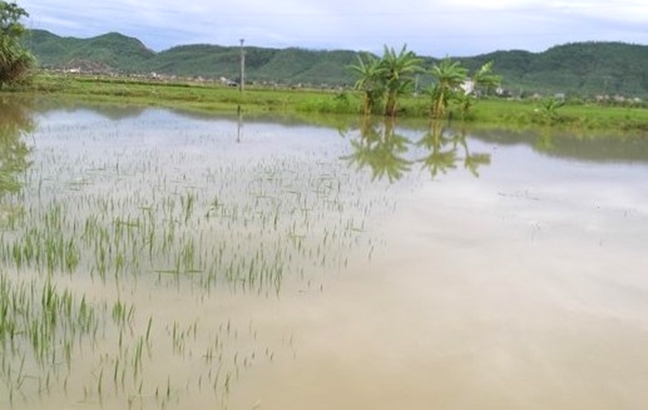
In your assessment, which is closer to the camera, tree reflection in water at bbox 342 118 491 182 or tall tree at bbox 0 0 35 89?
tree reflection in water at bbox 342 118 491 182

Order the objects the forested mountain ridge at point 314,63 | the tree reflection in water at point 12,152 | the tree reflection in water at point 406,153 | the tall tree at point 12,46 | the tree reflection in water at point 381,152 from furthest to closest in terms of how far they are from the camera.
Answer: the forested mountain ridge at point 314,63 < the tall tree at point 12,46 < the tree reflection in water at point 406,153 < the tree reflection in water at point 381,152 < the tree reflection in water at point 12,152

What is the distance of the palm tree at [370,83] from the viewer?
25.0 meters

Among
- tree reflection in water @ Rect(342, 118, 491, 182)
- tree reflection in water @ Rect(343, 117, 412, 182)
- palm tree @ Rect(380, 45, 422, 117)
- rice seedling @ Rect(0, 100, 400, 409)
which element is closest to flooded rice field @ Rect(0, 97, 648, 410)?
rice seedling @ Rect(0, 100, 400, 409)

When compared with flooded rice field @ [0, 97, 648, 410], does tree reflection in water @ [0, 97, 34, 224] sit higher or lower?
higher

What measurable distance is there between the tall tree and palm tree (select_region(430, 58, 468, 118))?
54.8 feet

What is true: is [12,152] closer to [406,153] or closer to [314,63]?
[406,153]

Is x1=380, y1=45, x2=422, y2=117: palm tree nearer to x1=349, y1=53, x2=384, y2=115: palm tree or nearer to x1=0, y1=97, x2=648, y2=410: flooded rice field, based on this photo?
x1=349, y1=53, x2=384, y2=115: palm tree

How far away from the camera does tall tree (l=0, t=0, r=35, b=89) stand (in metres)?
24.1

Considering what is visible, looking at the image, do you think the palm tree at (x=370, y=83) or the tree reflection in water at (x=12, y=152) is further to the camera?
the palm tree at (x=370, y=83)

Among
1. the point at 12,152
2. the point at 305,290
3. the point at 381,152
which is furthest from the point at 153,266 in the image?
the point at 381,152

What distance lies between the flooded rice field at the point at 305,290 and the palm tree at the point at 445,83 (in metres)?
15.4

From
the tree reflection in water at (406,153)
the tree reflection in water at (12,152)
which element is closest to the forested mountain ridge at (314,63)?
the tree reflection in water at (406,153)

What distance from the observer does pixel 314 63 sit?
9519cm

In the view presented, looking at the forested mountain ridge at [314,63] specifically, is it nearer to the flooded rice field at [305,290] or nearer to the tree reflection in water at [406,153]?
the tree reflection in water at [406,153]
